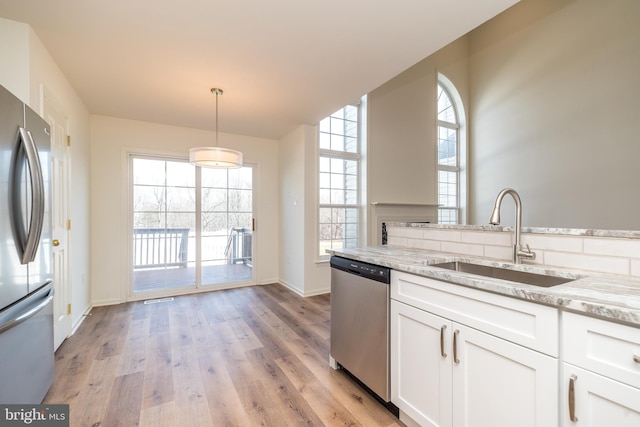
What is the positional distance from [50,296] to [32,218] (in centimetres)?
63

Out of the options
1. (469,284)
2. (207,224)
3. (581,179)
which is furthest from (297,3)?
(581,179)

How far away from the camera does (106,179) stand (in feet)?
12.1

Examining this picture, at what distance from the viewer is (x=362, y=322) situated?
5.95ft

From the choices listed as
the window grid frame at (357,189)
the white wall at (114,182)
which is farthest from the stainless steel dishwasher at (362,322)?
the white wall at (114,182)

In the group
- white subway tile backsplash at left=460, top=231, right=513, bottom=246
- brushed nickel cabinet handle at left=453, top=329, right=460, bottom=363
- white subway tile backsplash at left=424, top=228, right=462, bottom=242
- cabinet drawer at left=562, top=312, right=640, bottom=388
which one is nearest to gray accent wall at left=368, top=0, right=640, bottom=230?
white subway tile backsplash at left=424, top=228, right=462, bottom=242

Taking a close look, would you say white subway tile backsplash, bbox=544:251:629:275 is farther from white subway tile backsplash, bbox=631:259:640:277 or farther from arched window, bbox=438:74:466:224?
arched window, bbox=438:74:466:224

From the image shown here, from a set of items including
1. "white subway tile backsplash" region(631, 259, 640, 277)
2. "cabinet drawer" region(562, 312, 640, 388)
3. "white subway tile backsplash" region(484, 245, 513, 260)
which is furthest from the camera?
"white subway tile backsplash" region(484, 245, 513, 260)

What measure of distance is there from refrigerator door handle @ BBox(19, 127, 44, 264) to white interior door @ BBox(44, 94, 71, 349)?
3.05ft

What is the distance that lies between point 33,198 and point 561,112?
6.65 meters

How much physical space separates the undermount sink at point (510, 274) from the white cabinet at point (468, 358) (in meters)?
0.41

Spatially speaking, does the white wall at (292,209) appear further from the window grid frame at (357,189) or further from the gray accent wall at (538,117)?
the gray accent wall at (538,117)

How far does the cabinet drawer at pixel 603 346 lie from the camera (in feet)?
2.60

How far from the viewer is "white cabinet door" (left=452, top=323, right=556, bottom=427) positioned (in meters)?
0.98

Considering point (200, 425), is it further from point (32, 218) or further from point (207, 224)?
point (207, 224)
